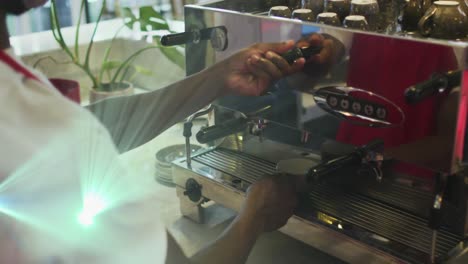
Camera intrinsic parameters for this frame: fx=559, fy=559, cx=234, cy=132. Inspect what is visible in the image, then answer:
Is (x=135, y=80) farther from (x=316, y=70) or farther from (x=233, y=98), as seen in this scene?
(x=316, y=70)

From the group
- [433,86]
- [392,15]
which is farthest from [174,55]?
[433,86]

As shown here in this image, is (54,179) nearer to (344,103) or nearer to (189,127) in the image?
(344,103)

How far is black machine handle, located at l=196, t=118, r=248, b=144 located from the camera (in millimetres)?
872

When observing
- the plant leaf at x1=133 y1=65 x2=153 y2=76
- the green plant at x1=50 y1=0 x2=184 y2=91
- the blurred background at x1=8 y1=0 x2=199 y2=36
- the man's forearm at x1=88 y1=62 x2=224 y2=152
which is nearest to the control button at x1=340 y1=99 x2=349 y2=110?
the man's forearm at x1=88 y1=62 x2=224 y2=152

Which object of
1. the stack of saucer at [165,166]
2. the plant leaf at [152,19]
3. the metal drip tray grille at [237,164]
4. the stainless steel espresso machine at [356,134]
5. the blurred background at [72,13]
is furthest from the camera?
the blurred background at [72,13]

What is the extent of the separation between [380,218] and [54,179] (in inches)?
17.0

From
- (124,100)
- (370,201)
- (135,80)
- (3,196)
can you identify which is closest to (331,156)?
(370,201)

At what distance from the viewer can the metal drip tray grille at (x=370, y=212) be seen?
67 centimetres

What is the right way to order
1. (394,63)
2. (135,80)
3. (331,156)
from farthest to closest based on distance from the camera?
(135,80) < (331,156) < (394,63)

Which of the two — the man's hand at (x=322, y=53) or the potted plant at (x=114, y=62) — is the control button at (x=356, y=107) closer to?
the man's hand at (x=322, y=53)

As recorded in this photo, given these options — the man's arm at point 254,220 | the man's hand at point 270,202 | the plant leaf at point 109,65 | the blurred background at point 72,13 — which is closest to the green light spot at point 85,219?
the man's arm at point 254,220

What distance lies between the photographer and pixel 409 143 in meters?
0.62

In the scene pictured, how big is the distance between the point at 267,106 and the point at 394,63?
0.74 ft

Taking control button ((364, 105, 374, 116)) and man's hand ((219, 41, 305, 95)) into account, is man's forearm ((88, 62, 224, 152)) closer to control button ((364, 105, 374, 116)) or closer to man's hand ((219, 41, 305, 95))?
man's hand ((219, 41, 305, 95))
